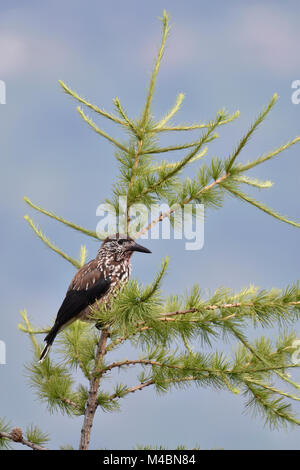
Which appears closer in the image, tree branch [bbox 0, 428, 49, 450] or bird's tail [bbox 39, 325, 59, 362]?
tree branch [bbox 0, 428, 49, 450]

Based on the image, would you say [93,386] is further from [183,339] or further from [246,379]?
[246,379]

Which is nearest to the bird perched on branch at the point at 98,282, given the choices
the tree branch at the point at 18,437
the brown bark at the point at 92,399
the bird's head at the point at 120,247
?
the bird's head at the point at 120,247

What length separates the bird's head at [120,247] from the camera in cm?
589

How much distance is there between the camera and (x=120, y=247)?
6090mm

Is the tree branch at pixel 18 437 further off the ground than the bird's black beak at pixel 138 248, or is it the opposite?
the bird's black beak at pixel 138 248

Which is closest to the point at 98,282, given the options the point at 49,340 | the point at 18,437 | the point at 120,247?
the point at 120,247

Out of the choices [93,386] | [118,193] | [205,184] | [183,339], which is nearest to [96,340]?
[93,386]

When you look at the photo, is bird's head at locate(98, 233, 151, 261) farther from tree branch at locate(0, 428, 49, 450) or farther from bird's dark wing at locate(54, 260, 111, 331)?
tree branch at locate(0, 428, 49, 450)

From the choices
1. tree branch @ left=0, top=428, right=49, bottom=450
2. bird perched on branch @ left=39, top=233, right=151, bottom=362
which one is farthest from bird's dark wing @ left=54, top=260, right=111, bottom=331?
tree branch @ left=0, top=428, right=49, bottom=450

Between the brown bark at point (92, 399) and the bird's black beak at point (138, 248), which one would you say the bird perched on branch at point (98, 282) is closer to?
the bird's black beak at point (138, 248)

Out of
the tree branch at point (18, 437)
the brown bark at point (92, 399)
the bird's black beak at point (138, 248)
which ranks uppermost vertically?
the bird's black beak at point (138, 248)

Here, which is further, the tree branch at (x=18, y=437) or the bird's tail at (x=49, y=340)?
the bird's tail at (x=49, y=340)

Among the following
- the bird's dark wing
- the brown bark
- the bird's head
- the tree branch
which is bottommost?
the tree branch

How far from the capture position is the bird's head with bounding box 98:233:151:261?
5891 mm
